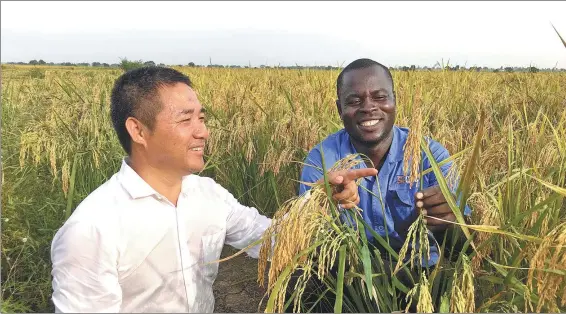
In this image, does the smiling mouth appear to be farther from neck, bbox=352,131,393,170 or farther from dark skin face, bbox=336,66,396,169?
neck, bbox=352,131,393,170

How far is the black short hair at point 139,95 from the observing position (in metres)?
1.63

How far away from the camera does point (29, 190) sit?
3297 mm

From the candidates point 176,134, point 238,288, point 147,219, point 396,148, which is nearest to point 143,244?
point 147,219

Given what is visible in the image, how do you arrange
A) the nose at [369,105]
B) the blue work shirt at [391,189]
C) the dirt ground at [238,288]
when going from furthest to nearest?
the dirt ground at [238,288], the nose at [369,105], the blue work shirt at [391,189]

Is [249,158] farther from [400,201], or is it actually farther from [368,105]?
[400,201]

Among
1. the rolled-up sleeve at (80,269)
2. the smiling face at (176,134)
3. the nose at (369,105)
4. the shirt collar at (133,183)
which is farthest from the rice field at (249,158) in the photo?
the rolled-up sleeve at (80,269)

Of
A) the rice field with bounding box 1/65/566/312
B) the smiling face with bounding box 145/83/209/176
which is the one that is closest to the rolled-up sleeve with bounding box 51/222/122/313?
the smiling face with bounding box 145/83/209/176

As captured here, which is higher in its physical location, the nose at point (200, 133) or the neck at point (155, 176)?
the nose at point (200, 133)

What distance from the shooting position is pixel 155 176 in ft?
5.54

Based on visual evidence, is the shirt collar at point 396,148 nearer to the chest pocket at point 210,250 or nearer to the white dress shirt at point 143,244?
the white dress shirt at point 143,244

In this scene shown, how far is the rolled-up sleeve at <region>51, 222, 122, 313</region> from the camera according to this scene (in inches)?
56.6

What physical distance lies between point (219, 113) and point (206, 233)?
6.80ft

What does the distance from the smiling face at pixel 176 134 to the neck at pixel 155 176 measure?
0.9 inches

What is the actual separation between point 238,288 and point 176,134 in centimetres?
157
